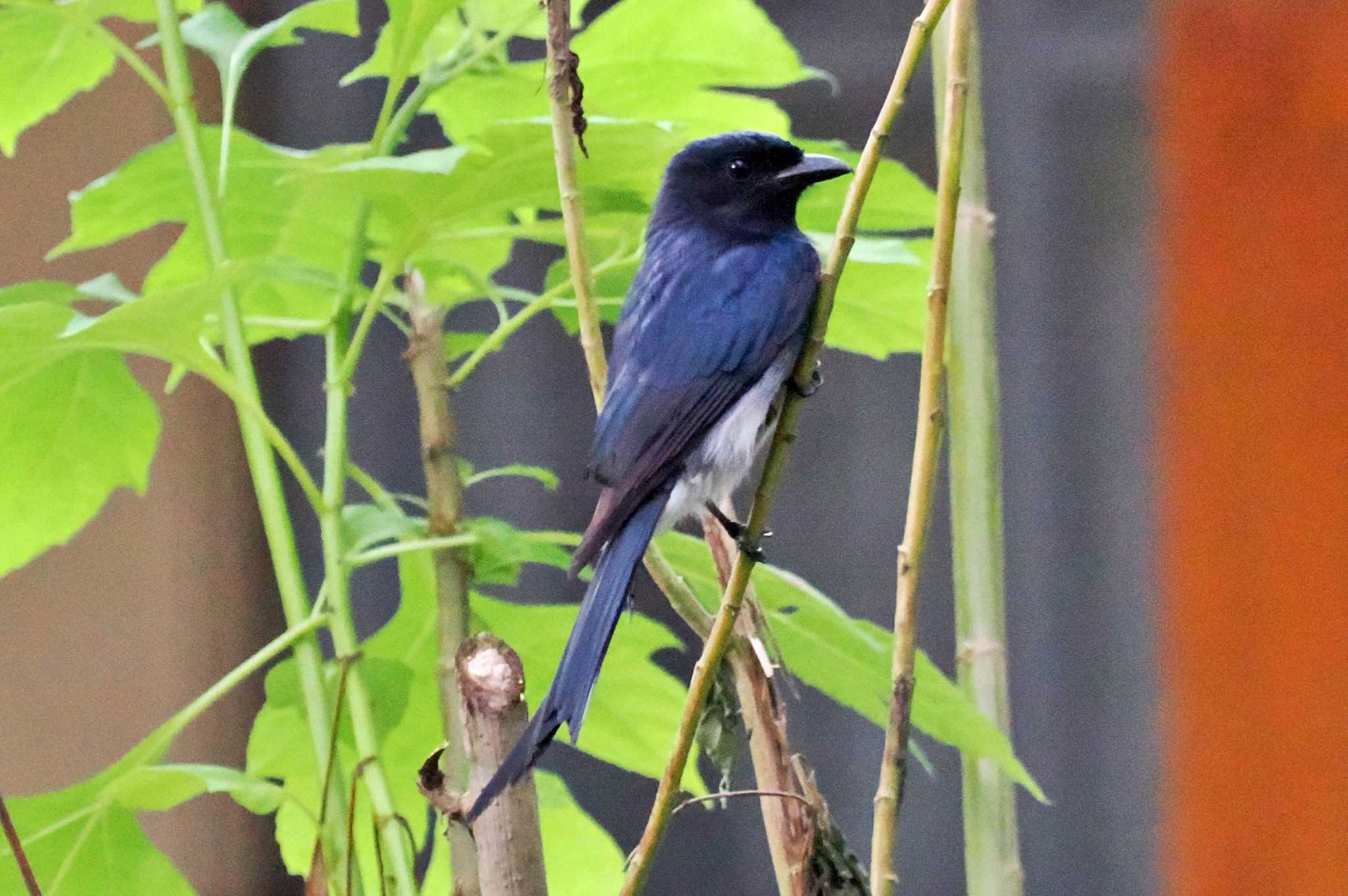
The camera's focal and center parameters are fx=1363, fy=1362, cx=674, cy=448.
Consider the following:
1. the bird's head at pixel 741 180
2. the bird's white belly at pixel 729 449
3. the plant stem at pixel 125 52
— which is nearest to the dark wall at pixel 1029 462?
the bird's head at pixel 741 180

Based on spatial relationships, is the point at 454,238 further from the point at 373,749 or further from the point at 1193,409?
the point at 1193,409

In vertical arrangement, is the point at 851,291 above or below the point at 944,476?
above

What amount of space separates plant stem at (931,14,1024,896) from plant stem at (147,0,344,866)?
333mm

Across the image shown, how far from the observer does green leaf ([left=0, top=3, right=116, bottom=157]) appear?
809 millimetres

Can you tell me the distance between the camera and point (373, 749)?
0.69m

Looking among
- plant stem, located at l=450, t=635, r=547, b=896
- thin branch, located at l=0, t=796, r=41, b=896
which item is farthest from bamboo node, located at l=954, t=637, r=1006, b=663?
thin branch, located at l=0, t=796, r=41, b=896

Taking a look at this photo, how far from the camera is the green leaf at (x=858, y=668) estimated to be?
27.0 inches

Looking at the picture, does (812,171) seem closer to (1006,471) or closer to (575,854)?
(575,854)

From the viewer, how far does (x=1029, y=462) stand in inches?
68.9

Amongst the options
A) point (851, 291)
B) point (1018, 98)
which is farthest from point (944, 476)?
point (851, 291)

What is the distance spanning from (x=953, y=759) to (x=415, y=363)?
115 cm

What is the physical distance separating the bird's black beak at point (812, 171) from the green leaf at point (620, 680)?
1.01ft

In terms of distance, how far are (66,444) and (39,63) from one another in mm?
243

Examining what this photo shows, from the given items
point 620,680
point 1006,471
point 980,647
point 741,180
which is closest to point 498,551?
point 620,680
